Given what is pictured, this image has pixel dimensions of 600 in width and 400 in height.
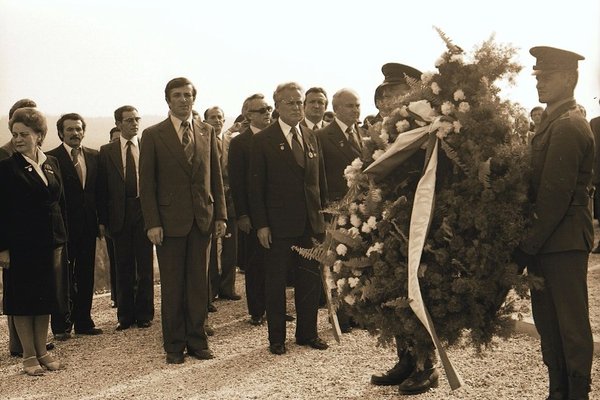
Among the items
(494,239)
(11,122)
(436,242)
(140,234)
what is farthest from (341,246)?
(140,234)

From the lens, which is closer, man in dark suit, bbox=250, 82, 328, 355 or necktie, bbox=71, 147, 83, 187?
man in dark suit, bbox=250, 82, 328, 355

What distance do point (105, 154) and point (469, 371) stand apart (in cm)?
488

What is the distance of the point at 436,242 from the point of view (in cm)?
488

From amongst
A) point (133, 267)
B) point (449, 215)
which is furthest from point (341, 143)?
point (449, 215)

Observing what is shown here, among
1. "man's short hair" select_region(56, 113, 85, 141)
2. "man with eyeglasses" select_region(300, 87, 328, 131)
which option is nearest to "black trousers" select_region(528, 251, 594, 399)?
"man with eyeglasses" select_region(300, 87, 328, 131)

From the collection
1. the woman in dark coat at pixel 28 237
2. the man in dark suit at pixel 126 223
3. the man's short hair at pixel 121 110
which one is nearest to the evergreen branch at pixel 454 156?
the woman in dark coat at pixel 28 237

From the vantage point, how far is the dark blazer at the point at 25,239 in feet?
22.0

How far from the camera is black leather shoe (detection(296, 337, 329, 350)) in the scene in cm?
734

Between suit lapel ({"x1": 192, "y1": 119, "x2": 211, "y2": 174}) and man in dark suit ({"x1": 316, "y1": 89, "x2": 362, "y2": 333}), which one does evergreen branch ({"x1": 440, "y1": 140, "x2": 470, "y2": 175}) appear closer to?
suit lapel ({"x1": 192, "y1": 119, "x2": 211, "y2": 174})

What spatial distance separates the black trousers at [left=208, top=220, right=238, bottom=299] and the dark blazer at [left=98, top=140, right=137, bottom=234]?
146 centimetres

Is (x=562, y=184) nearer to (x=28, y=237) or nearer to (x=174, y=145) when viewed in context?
(x=174, y=145)

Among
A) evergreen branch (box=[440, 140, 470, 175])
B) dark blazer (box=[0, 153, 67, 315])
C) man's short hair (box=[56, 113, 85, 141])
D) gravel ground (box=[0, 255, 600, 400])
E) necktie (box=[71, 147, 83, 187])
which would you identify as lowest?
gravel ground (box=[0, 255, 600, 400])

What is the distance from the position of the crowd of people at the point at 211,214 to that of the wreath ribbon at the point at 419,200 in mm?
575

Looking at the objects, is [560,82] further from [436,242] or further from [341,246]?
[341,246]
